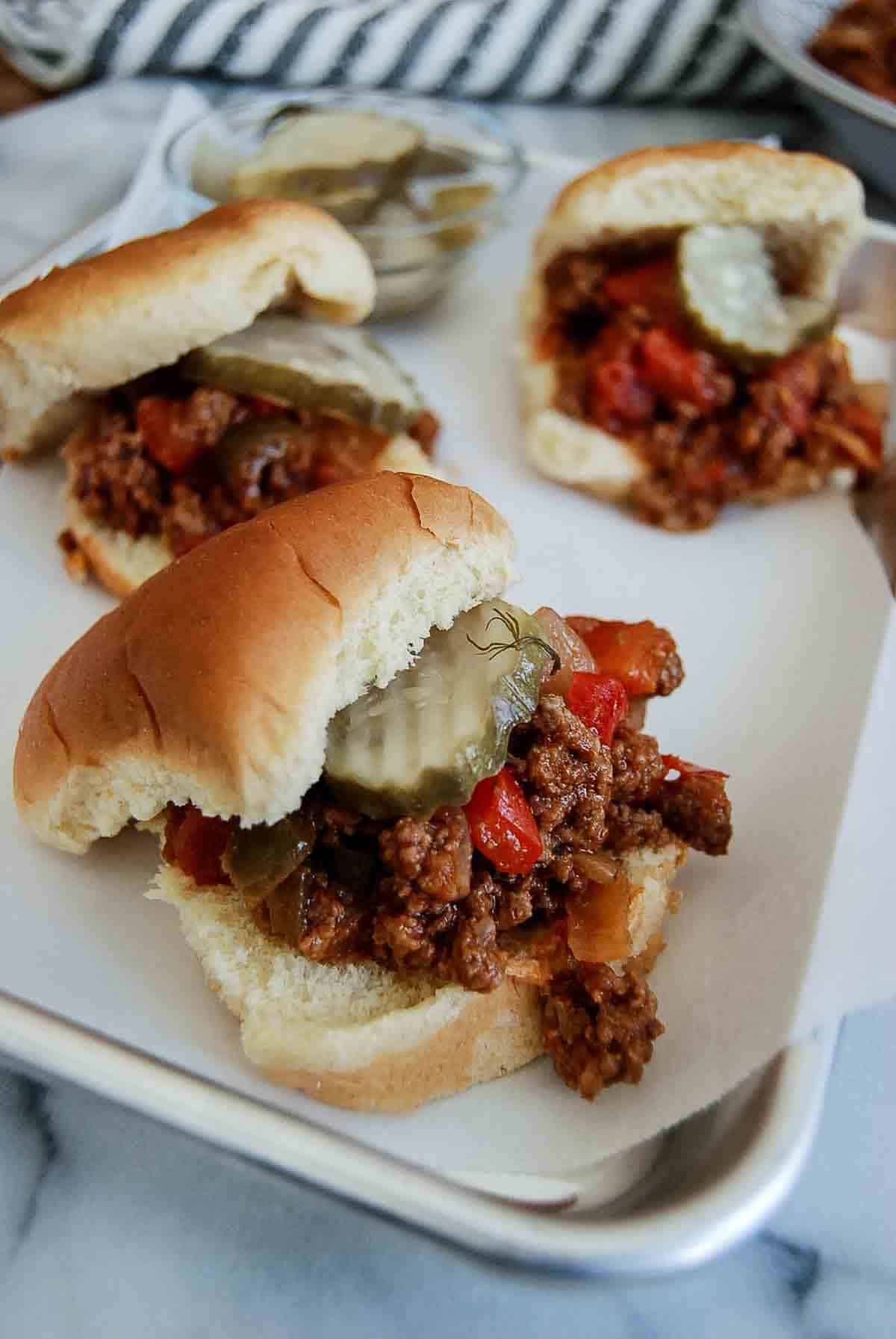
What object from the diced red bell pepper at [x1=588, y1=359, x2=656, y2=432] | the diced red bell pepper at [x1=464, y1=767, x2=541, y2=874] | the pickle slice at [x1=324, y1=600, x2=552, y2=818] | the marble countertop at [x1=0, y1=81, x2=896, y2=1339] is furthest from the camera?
the diced red bell pepper at [x1=588, y1=359, x2=656, y2=432]

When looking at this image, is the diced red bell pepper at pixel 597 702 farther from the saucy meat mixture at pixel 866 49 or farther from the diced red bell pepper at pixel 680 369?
the saucy meat mixture at pixel 866 49

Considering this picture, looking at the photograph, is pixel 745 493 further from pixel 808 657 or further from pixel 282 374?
pixel 282 374

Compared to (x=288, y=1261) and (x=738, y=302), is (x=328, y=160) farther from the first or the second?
(x=288, y=1261)

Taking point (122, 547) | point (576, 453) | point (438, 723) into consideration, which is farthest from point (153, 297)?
point (438, 723)

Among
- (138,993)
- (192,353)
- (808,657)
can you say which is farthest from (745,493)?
(138,993)

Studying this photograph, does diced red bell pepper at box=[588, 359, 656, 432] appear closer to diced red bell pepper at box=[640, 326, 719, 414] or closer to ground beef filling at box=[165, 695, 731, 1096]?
diced red bell pepper at box=[640, 326, 719, 414]

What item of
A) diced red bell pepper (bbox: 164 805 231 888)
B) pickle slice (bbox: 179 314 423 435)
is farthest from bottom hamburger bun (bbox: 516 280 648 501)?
diced red bell pepper (bbox: 164 805 231 888)

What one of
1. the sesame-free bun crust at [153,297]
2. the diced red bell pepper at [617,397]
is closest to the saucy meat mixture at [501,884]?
the sesame-free bun crust at [153,297]
